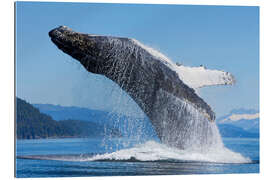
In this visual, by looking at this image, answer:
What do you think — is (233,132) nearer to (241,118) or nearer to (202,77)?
(241,118)

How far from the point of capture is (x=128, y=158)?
10.8 meters

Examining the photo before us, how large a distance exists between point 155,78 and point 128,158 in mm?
1837

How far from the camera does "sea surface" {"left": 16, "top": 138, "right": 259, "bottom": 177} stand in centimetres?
1026

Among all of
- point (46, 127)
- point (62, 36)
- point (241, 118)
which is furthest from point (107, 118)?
point (241, 118)

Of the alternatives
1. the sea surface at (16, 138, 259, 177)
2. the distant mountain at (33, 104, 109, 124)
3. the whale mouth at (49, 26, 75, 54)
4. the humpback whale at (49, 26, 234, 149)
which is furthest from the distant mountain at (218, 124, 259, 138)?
the whale mouth at (49, 26, 75, 54)

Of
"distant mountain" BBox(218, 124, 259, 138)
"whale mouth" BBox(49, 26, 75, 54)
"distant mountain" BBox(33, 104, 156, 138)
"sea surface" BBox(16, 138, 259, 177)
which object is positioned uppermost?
"whale mouth" BBox(49, 26, 75, 54)

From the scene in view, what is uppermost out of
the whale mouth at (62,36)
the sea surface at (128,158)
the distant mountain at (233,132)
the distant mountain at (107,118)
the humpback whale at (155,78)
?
the whale mouth at (62,36)

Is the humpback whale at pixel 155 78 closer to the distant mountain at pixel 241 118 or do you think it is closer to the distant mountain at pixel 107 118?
the distant mountain at pixel 107 118

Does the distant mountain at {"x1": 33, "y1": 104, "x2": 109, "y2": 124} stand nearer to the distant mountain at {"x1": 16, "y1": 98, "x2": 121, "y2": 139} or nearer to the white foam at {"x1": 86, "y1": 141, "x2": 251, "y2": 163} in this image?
the distant mountain at {"x1": 16, "y1": 98, "x2": 121, "y2": 139}

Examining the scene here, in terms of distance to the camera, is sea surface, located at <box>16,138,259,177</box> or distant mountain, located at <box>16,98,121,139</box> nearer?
distant mountain, located at <box>16,98,121,139</box>

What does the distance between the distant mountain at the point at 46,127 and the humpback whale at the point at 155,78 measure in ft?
3.21

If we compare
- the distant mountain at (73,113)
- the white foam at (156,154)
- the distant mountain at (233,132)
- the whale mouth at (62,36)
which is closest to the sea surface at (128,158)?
the white foam at (156,154)

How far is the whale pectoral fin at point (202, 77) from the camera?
10.3 meters
